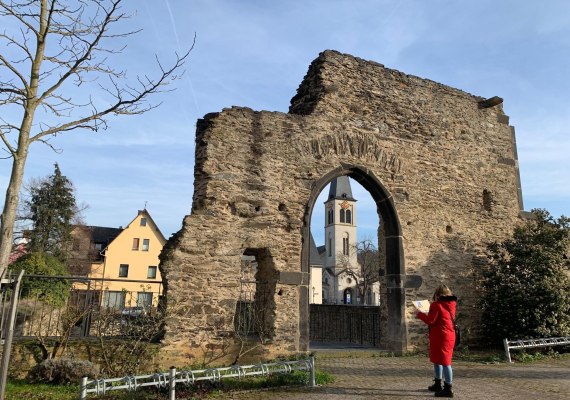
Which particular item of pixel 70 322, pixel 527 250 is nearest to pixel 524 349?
pixel 527 250

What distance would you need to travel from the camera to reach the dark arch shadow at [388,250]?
939cm

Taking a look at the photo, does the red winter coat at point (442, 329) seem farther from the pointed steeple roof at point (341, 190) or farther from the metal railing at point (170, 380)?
the pointed steeple roof at point (341, 190)

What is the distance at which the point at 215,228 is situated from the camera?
8578 millimetres

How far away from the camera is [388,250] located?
1026 cm

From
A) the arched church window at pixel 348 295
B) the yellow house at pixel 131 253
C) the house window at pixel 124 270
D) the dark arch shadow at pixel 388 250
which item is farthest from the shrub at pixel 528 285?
the arched church window at pixel 348 295

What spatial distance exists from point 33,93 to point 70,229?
27.5 meters

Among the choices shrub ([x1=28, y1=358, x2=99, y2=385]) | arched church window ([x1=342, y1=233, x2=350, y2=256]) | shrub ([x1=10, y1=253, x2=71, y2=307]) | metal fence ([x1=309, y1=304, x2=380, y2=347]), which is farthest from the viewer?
arched church window ([x1=342, y1=233, x2=350, y2=256])

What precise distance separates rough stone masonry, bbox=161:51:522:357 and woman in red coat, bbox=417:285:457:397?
3503 millimetres

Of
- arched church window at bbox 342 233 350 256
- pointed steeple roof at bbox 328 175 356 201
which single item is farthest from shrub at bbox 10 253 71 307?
pointed steeple roof at bbox 328 175 356 201

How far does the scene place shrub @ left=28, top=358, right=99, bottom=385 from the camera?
6156 mm

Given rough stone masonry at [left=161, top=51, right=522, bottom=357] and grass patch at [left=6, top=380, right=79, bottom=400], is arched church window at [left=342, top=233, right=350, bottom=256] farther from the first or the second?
grass patch at [left=6, top=380, right=79, bottom=400]

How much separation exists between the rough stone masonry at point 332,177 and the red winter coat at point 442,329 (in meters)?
3.55

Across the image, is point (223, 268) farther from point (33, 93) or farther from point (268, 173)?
point (33, 93)

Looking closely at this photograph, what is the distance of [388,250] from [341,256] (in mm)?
55326
